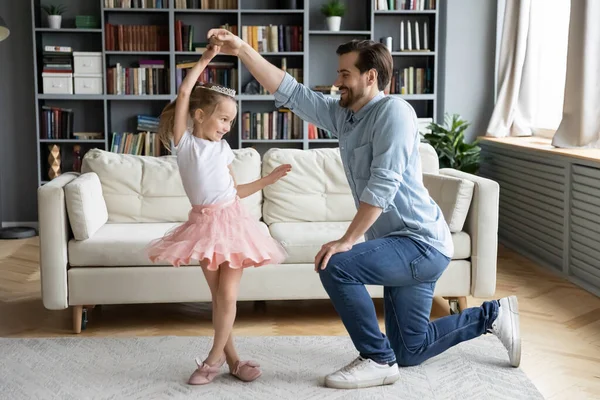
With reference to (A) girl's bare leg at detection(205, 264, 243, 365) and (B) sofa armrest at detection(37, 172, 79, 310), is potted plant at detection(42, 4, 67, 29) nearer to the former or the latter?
(B) sofa armrest at detection(37, 172, 79, 310)

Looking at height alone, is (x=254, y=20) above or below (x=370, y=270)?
above

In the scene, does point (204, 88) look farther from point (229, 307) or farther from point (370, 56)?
point (229, 307)

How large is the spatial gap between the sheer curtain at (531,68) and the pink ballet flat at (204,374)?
3.65 m

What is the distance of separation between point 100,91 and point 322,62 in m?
1.82

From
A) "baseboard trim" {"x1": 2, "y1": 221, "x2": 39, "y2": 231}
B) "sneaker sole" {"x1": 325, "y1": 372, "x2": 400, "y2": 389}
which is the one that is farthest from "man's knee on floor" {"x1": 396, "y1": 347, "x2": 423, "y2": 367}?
"baseboard trim" {"x1": 2, "y1": 221, "x2": 39, "y2": 231}

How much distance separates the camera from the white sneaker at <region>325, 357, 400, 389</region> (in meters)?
2.69

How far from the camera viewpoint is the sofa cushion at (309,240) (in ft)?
11.5

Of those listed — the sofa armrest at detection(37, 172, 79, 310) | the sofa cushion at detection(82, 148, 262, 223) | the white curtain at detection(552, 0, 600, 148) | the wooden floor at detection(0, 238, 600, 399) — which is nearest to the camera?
the wooden floor at detection(0, 238, 600, 399)

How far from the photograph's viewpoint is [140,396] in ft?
8.76

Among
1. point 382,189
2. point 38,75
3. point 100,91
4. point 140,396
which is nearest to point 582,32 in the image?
point 382,189

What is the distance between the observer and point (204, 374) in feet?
9.07

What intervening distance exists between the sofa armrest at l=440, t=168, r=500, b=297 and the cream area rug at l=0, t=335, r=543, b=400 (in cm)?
33

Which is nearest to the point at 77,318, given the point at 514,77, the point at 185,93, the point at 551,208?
the point at 185,93

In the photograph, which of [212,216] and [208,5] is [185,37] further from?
[212,216]
